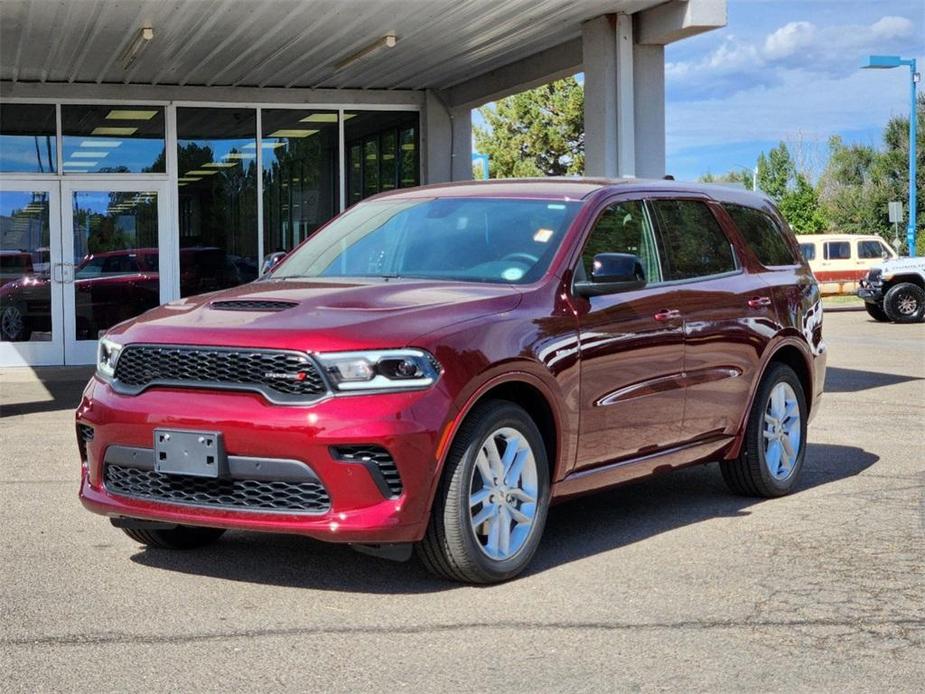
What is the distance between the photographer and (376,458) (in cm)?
527

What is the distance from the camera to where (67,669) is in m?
4.57

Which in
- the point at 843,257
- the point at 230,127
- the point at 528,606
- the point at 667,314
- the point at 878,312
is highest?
the point at 230,127

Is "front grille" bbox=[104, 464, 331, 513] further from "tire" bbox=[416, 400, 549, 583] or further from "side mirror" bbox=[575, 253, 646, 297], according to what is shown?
"side mirror" bbox=[575, 253, 646, 297]

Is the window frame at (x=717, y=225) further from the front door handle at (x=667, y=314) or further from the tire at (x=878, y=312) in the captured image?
the tire at (x=878, y=312)

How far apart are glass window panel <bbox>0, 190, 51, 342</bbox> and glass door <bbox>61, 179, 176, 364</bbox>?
250 millimetres

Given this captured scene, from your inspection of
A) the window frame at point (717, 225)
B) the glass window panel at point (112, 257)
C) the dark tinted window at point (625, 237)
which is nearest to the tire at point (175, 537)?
the dark tinted window at point (625, 237)

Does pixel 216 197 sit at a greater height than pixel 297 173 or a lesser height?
lesser

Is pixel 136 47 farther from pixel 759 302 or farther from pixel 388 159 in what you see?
pixel 759 302

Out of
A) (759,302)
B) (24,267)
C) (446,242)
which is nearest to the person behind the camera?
(446,242)

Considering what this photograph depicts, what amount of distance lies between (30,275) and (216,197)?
103 inches

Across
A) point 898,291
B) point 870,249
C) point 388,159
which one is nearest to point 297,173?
point 388,159

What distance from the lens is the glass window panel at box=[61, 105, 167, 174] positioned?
58.2ft

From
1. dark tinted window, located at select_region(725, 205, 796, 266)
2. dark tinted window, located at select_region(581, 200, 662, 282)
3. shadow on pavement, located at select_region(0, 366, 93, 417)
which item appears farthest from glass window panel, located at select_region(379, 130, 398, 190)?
dark tinted window, located at select_region(581, 200, 662, 282)

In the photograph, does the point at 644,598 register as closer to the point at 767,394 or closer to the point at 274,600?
the point at 274,600
